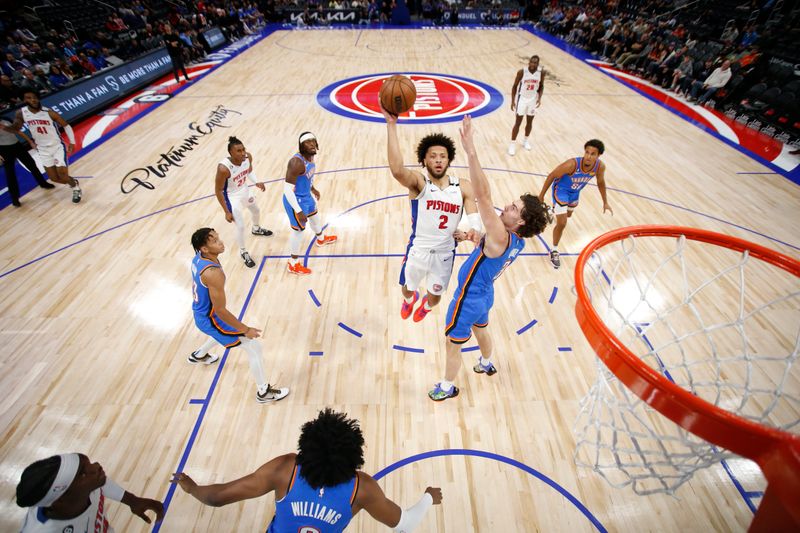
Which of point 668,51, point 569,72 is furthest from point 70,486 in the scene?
point 668,51

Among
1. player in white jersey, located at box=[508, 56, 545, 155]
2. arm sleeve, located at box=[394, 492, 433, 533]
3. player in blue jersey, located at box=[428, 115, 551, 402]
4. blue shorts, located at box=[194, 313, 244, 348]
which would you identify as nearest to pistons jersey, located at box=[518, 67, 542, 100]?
player in white jersey, located at box=[508, 56, 545, 155]

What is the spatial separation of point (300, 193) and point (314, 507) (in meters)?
3.78

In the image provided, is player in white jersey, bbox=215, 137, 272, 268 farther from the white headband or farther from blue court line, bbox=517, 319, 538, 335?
blue court line, bbox=517, 319, 538, 335

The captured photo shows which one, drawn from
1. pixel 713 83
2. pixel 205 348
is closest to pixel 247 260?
pixel 205 348

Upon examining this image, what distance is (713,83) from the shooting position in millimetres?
11180

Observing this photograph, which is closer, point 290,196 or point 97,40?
point 290,196

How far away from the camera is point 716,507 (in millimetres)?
3006

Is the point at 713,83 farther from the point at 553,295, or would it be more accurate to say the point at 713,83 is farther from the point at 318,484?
the point at 318,484

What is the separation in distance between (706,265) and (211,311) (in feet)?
20.4

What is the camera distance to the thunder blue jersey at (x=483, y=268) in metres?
3.05

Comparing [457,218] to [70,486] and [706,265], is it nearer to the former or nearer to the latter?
[70,486]

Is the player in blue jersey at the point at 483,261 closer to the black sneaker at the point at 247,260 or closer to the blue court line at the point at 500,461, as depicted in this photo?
the blue court line at the point at 500,461

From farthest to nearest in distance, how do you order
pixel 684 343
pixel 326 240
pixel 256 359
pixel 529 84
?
pixel 529 84
pixel 326 240
pixel 684 343
pixel 256 359

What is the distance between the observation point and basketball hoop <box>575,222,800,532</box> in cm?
163
